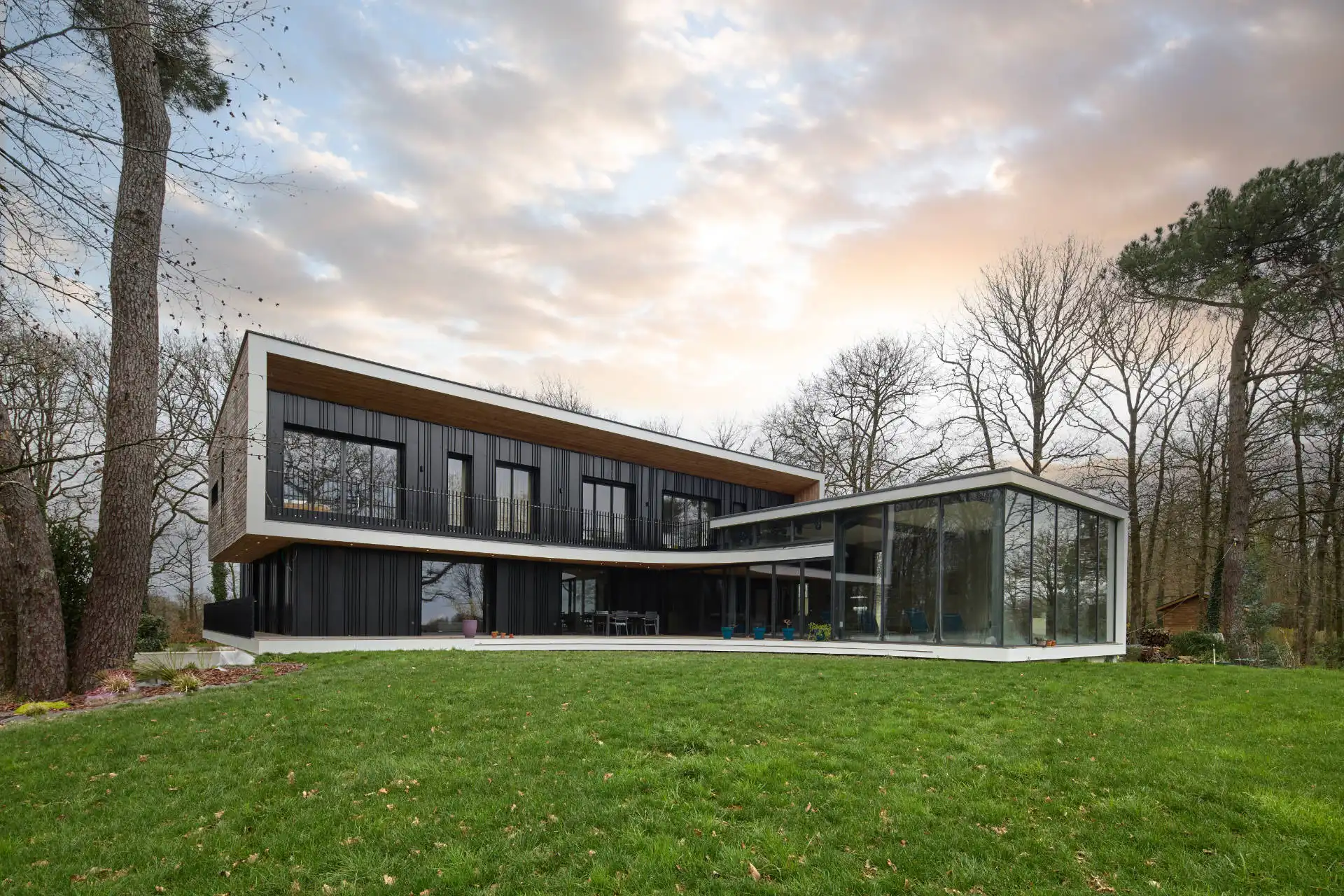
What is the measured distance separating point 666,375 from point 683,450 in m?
10.4

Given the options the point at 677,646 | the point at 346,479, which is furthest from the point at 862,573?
the point at 346,479

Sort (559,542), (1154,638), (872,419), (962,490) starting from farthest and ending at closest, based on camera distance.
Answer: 1. (872,419)
2. (1154,638)
3. (559,542)
4. (962,490)

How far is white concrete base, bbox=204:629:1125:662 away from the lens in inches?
538

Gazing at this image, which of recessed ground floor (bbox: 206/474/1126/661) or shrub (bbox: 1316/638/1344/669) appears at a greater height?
recessed ground floor (bbox: 206/474/1126/661)

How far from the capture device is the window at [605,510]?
2048 cm

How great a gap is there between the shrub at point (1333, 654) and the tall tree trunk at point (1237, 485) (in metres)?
4.70

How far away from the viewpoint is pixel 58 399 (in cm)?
1983

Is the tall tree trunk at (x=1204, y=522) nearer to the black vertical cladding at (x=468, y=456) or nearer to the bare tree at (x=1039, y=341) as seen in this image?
the bare tree at (x=1039, y=341)

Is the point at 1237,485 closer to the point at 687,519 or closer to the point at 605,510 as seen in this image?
the point at 687,519

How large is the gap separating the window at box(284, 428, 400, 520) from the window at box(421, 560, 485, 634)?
170 centimetres

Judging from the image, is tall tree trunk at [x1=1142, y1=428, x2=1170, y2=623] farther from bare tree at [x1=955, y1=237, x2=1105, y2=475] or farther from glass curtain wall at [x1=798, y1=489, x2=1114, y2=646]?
glass curtain wall at [x1=798, y1=489, x2=1114, y2=646]

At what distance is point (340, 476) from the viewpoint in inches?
635

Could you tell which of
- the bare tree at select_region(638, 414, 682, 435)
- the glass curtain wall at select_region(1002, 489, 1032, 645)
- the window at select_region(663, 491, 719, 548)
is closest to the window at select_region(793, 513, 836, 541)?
the glass curtain wall at select_region(1002, 489, 1032, 645)

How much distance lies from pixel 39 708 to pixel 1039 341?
82.5ft
